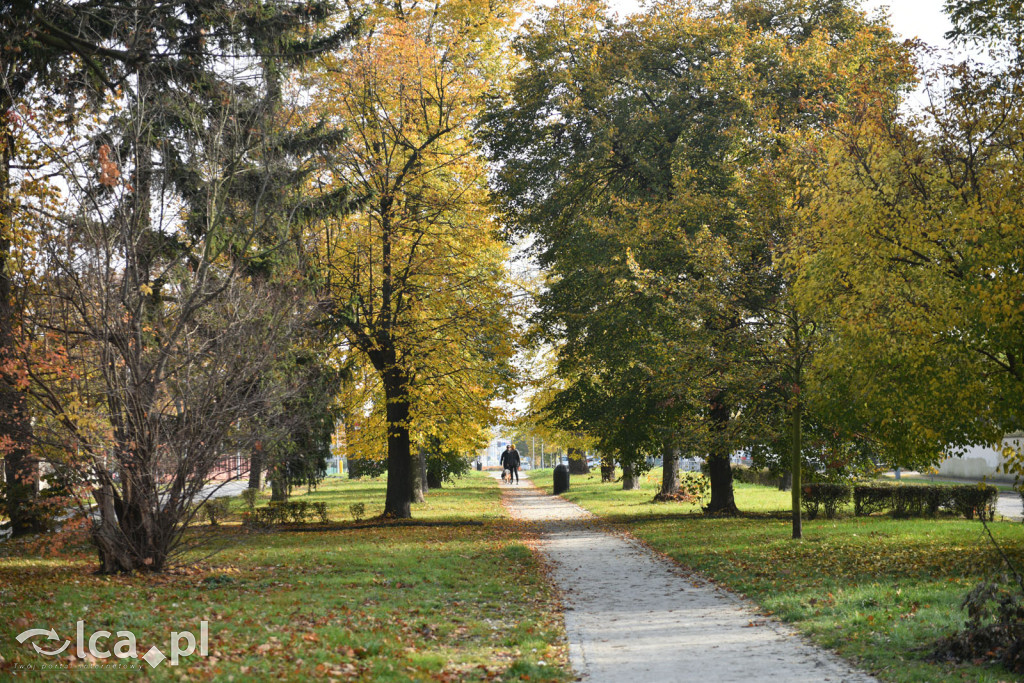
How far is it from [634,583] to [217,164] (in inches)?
356

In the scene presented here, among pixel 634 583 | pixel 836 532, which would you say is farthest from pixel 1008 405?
pixel 836 532

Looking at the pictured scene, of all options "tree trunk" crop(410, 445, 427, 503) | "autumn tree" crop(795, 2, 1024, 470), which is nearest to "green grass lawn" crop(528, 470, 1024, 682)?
"autumn tree" crop(795, 2, 1024, 470)

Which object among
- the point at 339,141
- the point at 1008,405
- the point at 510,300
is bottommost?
the point at 1008,405

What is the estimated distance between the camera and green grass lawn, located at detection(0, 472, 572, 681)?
7363 mm

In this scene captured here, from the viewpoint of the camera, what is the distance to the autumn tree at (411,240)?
22.6 m

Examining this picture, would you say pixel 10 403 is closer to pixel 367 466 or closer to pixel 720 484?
pixel 720 484

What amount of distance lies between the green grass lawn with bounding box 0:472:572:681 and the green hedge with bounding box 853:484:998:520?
415 inches

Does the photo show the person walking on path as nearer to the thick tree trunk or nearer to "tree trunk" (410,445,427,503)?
"tree trunk" (410,445,427,503)

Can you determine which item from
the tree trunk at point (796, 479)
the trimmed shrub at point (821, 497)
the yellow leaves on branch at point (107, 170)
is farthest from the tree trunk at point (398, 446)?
the yellow leaves on branch at point (107, 170)

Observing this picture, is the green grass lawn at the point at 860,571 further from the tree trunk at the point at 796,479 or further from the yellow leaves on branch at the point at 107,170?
the yellow leaves on branch at the point at 107,170

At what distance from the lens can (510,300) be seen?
79.6 feet

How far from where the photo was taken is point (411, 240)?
2308cm

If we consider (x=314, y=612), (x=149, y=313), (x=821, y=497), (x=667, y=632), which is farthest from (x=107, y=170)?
Result: (x=821, y=497)

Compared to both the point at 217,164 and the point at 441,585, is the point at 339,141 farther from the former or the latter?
the point at 441,585
